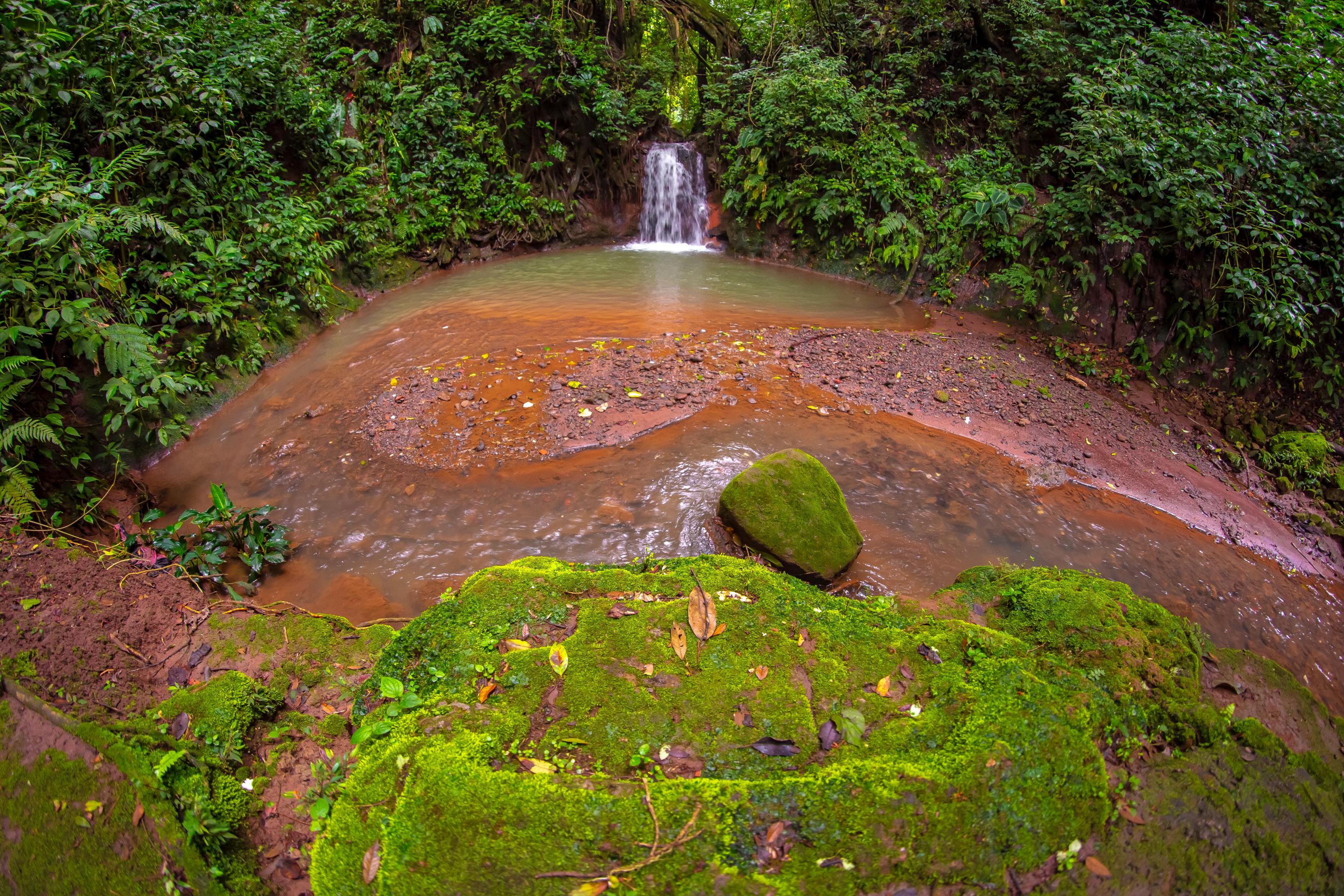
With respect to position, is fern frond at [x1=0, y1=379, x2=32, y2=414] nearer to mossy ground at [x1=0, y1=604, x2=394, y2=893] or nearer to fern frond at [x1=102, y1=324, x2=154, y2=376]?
fern frond at [x1=102, y1=324, x2=154, y2=376]

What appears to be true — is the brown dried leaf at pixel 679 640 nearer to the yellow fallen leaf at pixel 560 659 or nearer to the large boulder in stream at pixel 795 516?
the yellow fallen leaf at pixel 560 659

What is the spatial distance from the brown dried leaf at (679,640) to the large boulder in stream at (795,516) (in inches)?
60.8

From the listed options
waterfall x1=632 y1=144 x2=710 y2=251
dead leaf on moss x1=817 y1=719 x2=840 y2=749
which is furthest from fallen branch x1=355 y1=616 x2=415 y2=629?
waterfall x1=632 y1=144 x2=710 y2=251

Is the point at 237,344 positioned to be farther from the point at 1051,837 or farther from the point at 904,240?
the point at 904,240

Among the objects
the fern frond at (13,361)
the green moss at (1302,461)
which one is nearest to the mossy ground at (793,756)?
the fern frond at (13,361)

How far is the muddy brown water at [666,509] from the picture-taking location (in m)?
4.34

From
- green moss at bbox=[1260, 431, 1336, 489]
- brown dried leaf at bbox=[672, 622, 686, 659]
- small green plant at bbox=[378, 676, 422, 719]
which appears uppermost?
brown dried leaf at bbox=[672, 622, 686, 659]

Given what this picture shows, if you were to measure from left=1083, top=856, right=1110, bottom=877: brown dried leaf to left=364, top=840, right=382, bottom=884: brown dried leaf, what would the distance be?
7.03 ft

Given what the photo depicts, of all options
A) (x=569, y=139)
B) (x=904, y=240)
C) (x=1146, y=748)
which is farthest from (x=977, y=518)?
(x=569, y=139)

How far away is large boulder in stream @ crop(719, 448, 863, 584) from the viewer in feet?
13.1

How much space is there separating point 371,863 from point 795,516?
2896 mm

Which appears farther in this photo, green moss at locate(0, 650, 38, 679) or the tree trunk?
the tree trunk

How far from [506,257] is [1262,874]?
Result: 37.8ft

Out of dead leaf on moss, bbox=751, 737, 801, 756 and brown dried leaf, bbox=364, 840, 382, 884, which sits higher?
dead leaf on moss, bbox=751, 737, 801, 756
